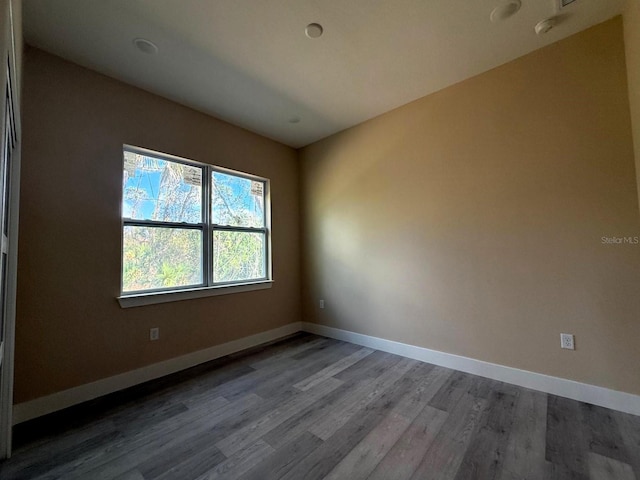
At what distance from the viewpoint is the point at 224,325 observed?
3.18 meters

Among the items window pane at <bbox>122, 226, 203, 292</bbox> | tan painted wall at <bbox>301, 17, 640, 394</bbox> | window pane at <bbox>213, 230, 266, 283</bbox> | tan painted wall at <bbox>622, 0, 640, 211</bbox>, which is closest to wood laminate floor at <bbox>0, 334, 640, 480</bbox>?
tan painted wall at <bbox>301, 17, 640, 394</bbox>

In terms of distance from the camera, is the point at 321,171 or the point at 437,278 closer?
the point at 437,278

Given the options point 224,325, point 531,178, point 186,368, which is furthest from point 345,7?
point 186,368

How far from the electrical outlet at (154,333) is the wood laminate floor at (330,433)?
398mm

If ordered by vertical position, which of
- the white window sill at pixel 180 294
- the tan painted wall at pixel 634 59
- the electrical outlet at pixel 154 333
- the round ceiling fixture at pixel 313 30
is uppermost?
the round ceiling fixture at pixel 313 30

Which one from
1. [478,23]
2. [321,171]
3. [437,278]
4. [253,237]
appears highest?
[478,23]

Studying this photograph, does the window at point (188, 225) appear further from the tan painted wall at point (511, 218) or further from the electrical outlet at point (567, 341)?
the electrical outlet at point (567, 341)

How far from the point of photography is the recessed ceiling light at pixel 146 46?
6.86 ft

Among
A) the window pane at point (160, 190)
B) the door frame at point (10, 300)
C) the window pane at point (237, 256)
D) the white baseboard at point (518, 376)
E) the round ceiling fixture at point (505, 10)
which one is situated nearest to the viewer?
the door frame at point (10, 300)

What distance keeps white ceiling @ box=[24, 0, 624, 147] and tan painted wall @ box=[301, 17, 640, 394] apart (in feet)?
1.10

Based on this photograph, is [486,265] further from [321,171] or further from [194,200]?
[194,200]

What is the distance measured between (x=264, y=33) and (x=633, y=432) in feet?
12.1

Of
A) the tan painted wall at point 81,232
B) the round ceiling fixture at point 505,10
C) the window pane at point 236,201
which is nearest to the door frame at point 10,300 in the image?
the tan painted wall at point 81,232

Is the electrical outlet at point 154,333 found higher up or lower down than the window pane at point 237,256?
lower down
